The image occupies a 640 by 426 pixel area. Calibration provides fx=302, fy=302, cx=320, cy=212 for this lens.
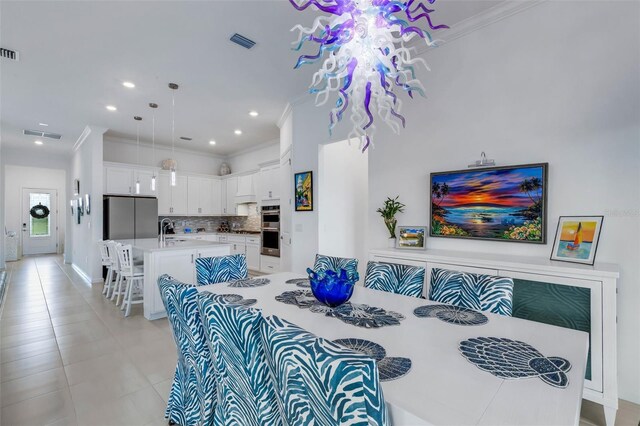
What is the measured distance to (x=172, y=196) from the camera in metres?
7.08

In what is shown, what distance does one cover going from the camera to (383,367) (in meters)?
0.97

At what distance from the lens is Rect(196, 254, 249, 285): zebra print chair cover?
241cm

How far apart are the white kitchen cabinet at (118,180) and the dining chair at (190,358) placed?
216 inches

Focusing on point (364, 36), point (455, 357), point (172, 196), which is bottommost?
point (455, 357)

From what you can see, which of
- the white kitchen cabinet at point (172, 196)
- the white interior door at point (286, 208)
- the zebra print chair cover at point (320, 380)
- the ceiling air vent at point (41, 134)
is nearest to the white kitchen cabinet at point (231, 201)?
the white kitchen cabinet at point (172, 196)

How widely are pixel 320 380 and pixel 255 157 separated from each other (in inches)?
280

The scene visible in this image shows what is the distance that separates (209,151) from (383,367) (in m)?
7.83

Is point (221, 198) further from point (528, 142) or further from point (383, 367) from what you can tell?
point (383, 367)

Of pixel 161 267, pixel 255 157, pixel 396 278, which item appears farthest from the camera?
pixel 255 157

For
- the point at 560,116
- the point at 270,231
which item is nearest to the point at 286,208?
the point at 270,231

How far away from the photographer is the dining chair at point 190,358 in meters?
1.42

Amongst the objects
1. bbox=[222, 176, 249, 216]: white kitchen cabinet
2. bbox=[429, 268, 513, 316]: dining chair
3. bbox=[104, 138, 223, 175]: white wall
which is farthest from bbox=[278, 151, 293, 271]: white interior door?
bbox=[104, 138, 223, 175]: white wall

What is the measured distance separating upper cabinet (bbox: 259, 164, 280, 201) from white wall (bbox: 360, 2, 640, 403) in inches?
138

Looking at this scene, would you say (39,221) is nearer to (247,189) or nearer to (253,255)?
(247,189)
